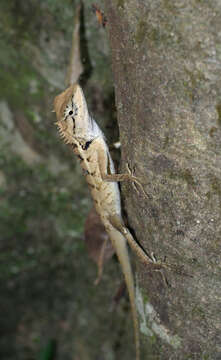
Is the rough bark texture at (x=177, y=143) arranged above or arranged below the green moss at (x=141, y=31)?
below

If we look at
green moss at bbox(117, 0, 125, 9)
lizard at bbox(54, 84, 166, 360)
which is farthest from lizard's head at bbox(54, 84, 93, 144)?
green moss at bbox(117, 0, 125, 9)

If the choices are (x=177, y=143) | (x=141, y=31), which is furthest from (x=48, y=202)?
(x=141, y=31)

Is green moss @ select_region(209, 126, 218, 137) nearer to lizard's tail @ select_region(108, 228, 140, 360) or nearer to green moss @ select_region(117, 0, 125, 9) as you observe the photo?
green moss @ select_region(117, 0, 125, 9)

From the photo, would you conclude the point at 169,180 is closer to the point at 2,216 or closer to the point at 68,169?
the point at 68,169

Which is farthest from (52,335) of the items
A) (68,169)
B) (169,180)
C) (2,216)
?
(169,180)

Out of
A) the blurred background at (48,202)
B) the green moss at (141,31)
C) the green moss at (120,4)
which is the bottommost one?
the blurred background at (48,202)

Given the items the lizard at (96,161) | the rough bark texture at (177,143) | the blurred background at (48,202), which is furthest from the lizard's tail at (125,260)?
the blurred background at (48,202)

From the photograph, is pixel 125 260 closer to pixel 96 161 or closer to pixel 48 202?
pixel 96 161

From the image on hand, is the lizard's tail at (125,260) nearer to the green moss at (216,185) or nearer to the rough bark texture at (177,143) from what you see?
the rough bark texture at (177,143)
